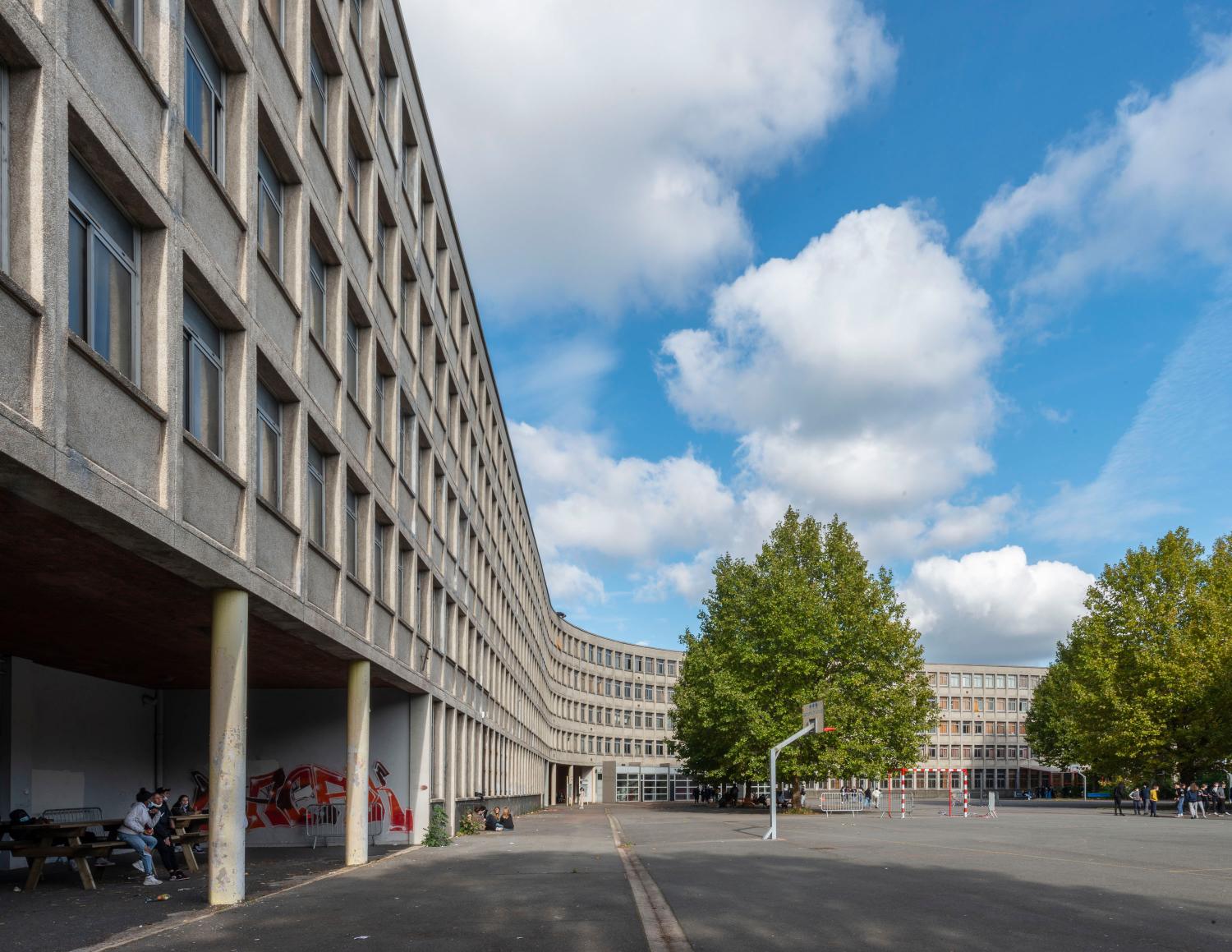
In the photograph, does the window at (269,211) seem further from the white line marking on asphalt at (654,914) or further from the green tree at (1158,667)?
the green tree at (1158,667)

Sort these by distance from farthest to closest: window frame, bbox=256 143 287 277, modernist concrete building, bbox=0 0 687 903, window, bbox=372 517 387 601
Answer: window, bbox=372 517 387 601, window frame, bbox=256 143 287 277, modernist concrete building, bbox=0 0 687 903

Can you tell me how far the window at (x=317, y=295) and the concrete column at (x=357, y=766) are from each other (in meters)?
5.99

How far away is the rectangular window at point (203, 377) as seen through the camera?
42.1 ft

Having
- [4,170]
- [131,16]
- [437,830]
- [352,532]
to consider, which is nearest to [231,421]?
[131,16]

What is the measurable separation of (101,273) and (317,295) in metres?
8.23

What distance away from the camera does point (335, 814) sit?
84.7 feet

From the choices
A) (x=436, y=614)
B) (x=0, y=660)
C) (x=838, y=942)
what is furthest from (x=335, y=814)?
(x=838, y=942)

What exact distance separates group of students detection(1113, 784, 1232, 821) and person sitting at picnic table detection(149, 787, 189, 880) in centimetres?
4108

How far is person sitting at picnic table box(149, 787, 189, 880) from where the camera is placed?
16.6 metres

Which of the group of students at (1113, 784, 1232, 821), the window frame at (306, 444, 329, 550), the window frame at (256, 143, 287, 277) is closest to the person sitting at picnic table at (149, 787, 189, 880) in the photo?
the window frame at (306, 444, 329, 550)

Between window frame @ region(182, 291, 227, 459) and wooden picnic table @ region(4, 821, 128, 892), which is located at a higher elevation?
window frame @ region(182, 291, 227, 459)

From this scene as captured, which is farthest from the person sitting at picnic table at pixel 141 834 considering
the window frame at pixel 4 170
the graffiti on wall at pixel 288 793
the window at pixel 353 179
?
the window at pixel 353 179

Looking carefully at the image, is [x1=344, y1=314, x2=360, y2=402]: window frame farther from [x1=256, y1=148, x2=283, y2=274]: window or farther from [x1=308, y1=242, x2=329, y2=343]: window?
[x1=256, y1=148, x2=283, y2=274]: window

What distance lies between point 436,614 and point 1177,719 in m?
38.7
